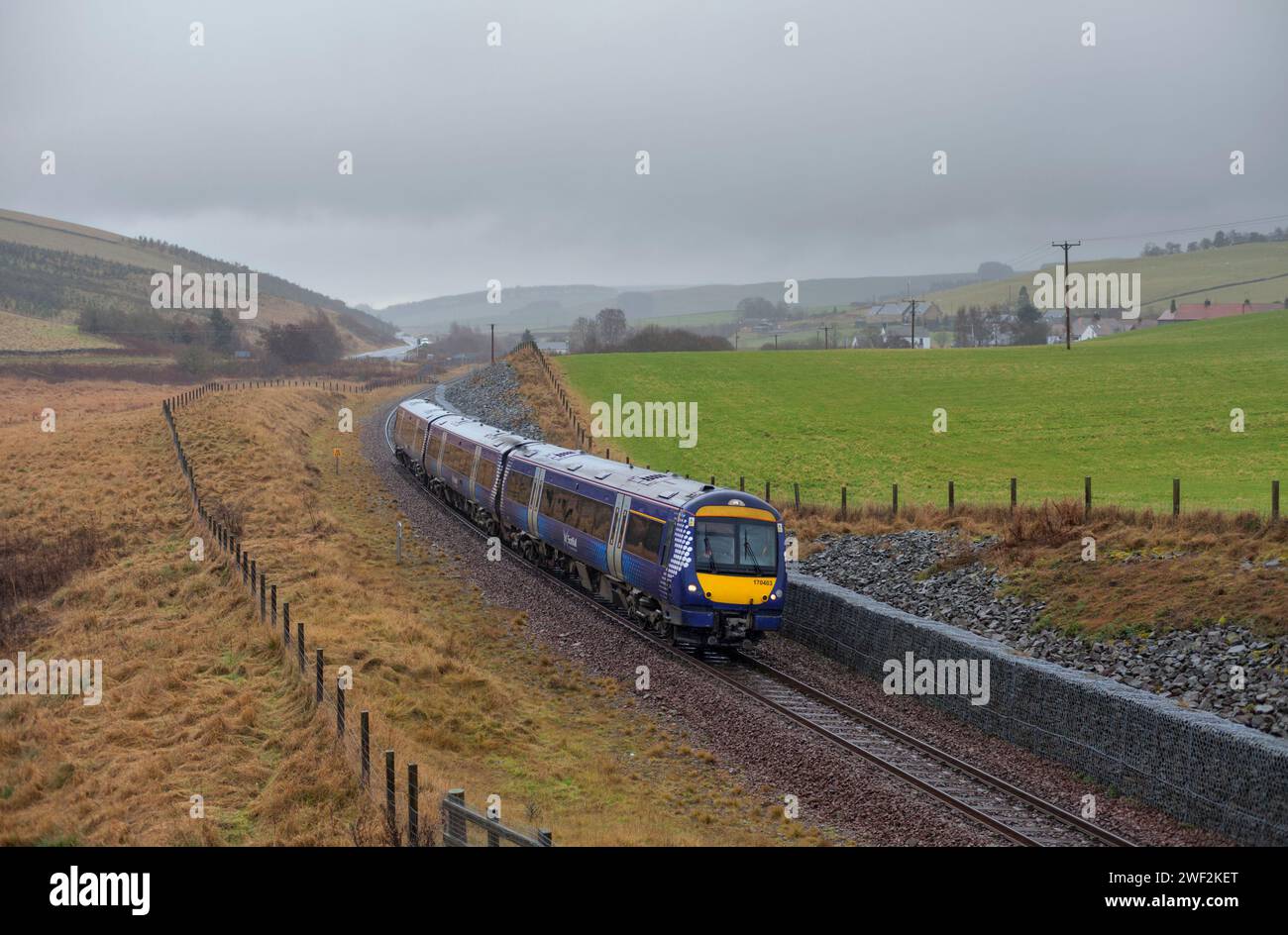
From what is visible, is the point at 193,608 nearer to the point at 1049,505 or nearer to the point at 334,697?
the point at 334,697

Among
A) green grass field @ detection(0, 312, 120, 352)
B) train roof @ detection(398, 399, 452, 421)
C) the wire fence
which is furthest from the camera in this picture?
green grass field @ detection(0, 312, 120, 352)

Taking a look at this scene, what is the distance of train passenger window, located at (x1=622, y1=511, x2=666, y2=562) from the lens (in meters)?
22.4

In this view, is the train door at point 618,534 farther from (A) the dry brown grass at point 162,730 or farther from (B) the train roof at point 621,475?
(A) the dry brown grass at point 162,730

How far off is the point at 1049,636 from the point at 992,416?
38.0 m

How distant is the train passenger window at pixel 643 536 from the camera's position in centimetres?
2238

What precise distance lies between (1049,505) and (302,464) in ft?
94.7

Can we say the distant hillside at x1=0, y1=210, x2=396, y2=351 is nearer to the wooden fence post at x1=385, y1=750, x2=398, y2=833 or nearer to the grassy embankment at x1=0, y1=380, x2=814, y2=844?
the grassy embankment at x1=0, y1=380, x2=814, y2=844

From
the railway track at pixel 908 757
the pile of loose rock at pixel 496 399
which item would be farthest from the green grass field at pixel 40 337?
the railway track at pixel 908 757

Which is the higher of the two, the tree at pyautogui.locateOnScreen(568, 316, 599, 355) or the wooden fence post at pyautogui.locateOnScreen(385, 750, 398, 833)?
the tree at pyautogui.locateOnScreen(568, 316, 599, 355)

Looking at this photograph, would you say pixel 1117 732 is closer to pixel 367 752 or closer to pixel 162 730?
pixel 367 752

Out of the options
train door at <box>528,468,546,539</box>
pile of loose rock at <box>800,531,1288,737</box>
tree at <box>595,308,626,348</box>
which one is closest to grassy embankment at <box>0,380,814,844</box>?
train door at <box>528,468,546,539</box>

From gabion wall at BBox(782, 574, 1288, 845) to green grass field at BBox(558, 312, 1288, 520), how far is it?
11.5 metres

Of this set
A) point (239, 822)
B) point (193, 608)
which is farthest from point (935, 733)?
point (193, 608)

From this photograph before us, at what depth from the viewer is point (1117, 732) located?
49.3ft
